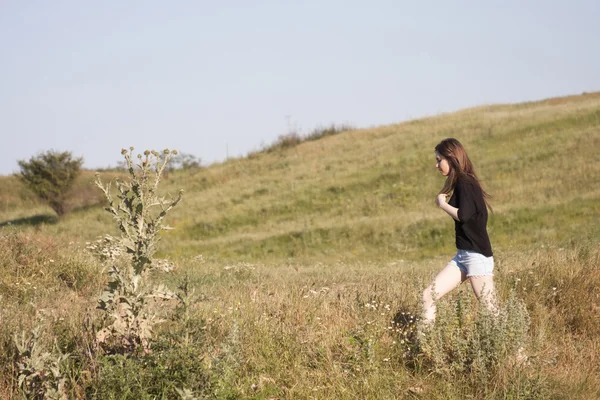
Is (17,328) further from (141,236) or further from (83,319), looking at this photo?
(141,236)

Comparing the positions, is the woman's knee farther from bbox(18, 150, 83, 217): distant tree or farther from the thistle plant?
bbox(18, 150, 83, 217): distant tree

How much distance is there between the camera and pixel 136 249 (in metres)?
5.08

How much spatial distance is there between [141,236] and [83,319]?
74.7 inches

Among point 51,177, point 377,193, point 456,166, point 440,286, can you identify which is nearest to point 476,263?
point 440,286

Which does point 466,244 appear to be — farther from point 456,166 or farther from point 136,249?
point 136,249

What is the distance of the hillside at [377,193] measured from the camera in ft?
71.5

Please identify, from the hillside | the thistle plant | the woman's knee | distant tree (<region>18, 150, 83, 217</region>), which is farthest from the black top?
distant tree (<region>18, 150, 83, 217</region>)

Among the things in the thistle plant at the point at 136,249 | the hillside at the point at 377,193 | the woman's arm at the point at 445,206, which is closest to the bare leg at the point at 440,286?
the woman's arm at the point at 445,206

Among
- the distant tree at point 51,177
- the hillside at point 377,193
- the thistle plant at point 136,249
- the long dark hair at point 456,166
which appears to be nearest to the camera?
the thistle plant at point 136,249

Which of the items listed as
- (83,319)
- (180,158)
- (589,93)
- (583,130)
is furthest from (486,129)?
(83,319)

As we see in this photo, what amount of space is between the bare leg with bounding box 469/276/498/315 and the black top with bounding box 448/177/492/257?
0.82 feet

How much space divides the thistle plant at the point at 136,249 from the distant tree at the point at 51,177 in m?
28.3

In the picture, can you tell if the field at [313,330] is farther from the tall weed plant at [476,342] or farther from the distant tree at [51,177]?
the distant tree at [51,177]

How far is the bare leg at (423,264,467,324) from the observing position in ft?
20.1
